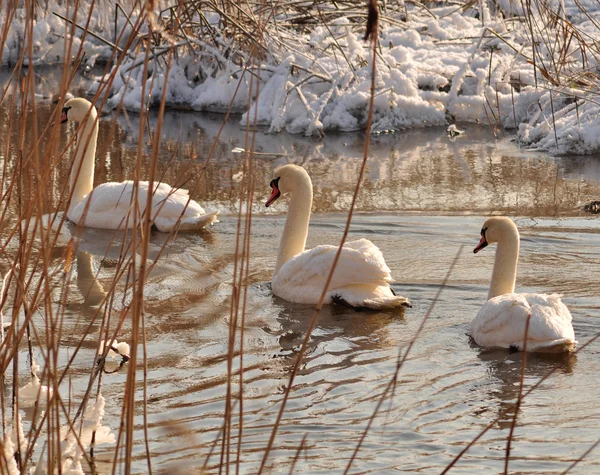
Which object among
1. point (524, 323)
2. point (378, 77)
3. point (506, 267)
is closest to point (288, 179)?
point (506, 267)

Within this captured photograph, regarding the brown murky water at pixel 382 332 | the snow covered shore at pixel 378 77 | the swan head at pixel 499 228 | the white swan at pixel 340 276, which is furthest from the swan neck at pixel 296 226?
the snow covered shore at pixel 378 77

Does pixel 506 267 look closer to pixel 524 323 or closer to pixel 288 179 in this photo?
pixel 524 323

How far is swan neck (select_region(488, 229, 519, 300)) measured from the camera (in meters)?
6.52

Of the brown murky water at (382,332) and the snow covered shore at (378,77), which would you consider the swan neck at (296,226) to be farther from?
the snow covered shore at (378,77)

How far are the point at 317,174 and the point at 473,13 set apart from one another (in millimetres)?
8592

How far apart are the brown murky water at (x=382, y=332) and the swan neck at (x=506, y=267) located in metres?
0.34

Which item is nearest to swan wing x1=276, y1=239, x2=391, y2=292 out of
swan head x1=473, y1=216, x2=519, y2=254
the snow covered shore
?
swan head x1=473, y1=216, x2=519, y2=254

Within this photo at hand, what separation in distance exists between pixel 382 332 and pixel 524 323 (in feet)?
3.18

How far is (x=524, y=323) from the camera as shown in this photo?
5.83 meters

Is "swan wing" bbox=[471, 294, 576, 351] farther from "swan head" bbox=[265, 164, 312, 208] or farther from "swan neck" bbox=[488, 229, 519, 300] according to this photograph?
"swan head" bbox=[265, 164, 312, 208]

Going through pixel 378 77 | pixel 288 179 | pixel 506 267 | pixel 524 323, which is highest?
pixel 378 77

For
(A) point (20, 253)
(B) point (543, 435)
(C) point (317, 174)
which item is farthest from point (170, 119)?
(A) point (20, 253)

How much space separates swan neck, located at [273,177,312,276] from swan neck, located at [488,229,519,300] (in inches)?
61.0

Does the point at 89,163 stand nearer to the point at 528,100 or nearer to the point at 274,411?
the point at 274,411
